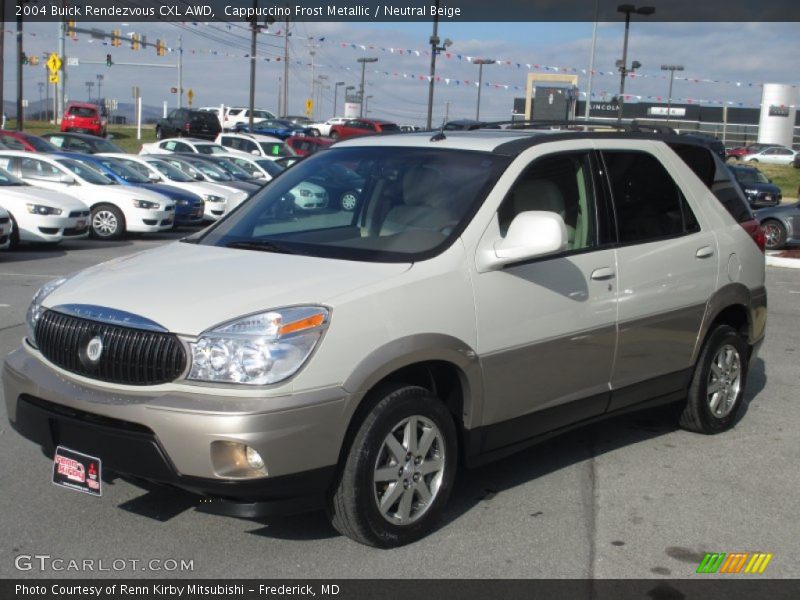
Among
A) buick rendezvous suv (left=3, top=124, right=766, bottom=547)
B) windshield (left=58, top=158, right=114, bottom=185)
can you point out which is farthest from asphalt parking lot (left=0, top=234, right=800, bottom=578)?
windshield (left=58, top=158, right=114, bottom=185)

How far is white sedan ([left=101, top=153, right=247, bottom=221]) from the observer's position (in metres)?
21.8

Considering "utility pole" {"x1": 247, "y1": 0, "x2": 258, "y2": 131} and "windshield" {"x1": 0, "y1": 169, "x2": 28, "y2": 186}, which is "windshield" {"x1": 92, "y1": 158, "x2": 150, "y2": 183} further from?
"utility pole" {"x1": 247, "y1": 0, "x2": 258, "y2": 131}

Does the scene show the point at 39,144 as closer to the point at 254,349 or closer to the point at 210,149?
the point at 210,149

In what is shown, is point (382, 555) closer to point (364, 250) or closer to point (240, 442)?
point (240, 442)

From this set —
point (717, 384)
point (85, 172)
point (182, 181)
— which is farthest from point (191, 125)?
point (717, 384)

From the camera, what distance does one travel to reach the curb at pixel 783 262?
58.4 ft

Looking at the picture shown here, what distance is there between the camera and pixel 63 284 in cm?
459

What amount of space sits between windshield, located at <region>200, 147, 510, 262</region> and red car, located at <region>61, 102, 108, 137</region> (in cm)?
4453

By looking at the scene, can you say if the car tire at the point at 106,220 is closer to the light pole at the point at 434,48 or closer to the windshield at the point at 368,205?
the windshield at the point at 368,205

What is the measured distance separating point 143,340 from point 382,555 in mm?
1393

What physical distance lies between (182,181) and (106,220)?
422 cm

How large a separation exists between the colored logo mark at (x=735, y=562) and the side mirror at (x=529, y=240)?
5.14ft
